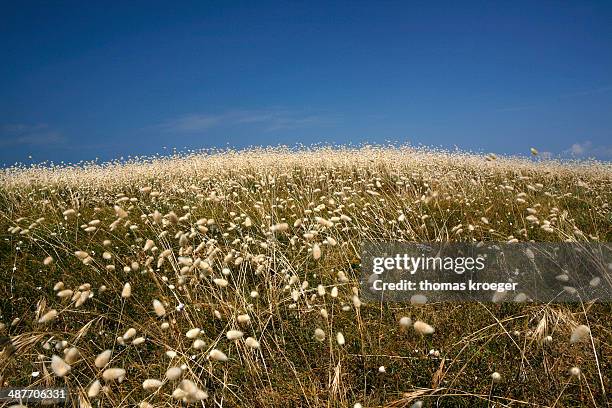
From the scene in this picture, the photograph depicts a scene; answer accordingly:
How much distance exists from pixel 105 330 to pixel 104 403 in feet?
3.14

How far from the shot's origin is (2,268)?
15.9 feet

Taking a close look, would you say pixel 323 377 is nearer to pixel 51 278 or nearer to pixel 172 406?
pixel 172 406

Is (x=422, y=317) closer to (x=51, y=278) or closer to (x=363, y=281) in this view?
(x=363, y=281)

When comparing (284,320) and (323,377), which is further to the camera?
(284,320)

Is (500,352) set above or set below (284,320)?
below

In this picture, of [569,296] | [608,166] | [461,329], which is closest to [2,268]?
[461,329]

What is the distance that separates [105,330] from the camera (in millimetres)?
3564

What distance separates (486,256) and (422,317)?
1.37 m

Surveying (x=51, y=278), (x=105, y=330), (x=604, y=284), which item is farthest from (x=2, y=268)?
(x=604, y=284)

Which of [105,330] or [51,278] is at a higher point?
[51,278]

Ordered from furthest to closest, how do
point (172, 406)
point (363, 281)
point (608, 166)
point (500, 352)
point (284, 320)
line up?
point (608, 166) < point (363, 281) < point (284, 320) < point (500, 352) < point (172, 406)

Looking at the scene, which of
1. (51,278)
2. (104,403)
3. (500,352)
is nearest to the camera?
(104,403)

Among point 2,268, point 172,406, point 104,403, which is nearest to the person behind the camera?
point 172,406

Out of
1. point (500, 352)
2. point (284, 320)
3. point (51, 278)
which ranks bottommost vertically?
point (500, 352)
